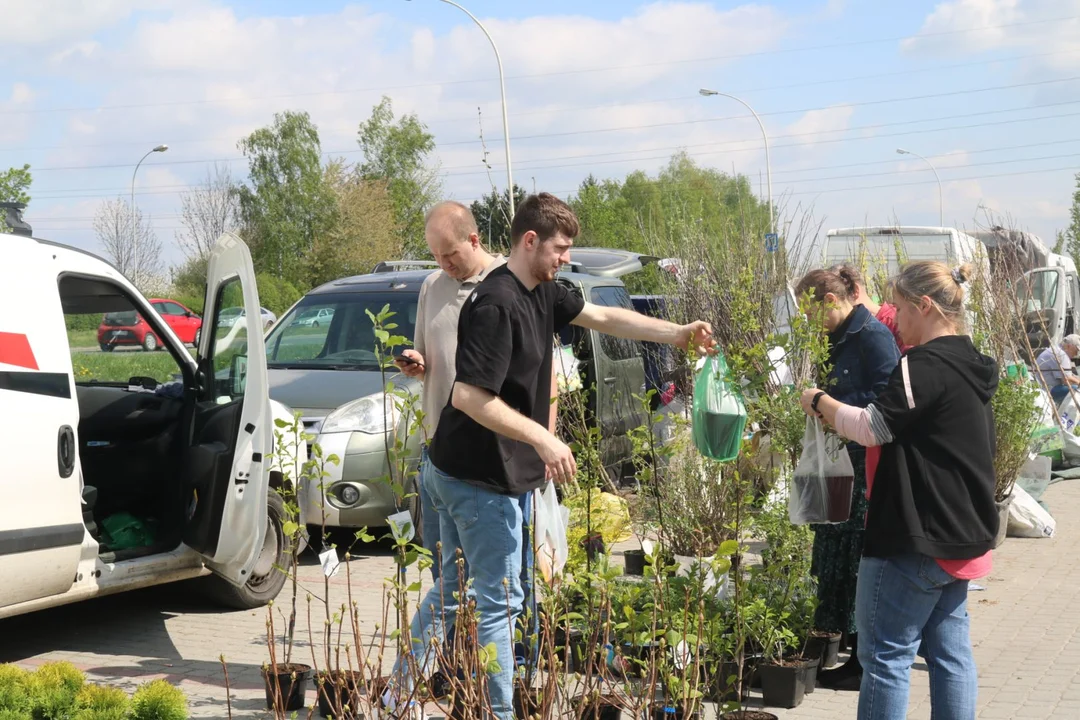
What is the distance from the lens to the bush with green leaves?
3.63 meters

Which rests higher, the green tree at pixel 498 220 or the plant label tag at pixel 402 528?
the green tree at pixel 498 220

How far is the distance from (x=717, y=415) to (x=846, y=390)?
94 cm

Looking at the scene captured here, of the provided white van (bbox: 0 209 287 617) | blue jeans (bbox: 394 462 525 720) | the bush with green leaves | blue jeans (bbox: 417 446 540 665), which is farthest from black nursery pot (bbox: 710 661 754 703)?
white van (bbox: 0 209 287 617)

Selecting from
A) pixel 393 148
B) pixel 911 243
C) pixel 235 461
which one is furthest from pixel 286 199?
pixel 235 461

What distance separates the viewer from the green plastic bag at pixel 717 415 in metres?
4.94

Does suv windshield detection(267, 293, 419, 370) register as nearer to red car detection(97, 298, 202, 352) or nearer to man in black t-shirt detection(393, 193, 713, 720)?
man in black t-shirt detection(393, 193, 713, 720)

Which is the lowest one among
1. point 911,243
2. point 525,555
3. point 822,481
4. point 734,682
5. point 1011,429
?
point 734,682

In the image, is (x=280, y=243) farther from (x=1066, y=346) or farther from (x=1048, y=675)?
(x=1048, y=675)

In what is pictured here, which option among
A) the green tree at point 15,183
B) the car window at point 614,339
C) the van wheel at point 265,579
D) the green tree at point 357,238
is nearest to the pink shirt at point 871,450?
the van wheel at point 265,579

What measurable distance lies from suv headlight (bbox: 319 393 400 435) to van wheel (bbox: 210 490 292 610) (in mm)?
1121

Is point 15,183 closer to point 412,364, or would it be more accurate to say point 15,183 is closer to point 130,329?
point 130,329

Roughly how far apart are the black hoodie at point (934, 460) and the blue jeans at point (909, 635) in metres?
0.08

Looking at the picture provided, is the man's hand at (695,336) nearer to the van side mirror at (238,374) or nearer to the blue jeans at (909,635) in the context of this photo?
the blue jeans at (909,635)

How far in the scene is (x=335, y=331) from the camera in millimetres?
9422
